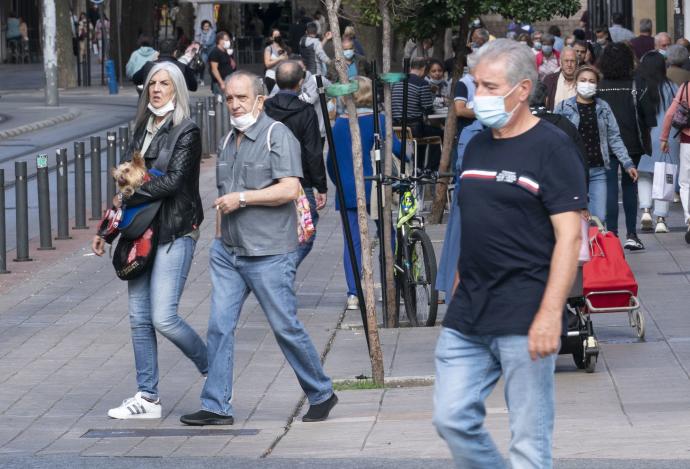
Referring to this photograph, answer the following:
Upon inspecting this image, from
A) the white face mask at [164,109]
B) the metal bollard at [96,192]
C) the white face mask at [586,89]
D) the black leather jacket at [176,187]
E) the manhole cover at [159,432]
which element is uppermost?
the white face mask at [586,89]

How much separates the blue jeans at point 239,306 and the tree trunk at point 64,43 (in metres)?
33.5

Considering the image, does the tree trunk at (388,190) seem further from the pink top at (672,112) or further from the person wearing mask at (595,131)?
the pink top at (672,112)

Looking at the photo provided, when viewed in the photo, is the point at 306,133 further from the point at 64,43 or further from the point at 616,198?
the point at 64,43

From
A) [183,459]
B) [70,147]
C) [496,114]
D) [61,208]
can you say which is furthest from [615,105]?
[70,147]

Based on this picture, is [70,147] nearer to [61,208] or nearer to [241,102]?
[61,208]

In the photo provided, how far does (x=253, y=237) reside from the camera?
7.25m

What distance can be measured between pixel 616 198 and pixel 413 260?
324 cm

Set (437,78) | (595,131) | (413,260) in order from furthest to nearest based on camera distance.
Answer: (437,78)
(595,131)
(413,260)

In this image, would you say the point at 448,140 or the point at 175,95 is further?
the point at 448,140

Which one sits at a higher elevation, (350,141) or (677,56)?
(677,56)

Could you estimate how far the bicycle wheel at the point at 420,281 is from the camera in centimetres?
1037

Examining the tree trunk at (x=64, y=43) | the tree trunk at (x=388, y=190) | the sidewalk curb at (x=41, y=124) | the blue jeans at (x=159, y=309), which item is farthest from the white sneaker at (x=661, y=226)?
the tree trunk at (x=64, y=43)

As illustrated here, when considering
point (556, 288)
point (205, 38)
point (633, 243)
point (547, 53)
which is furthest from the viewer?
point (205, 38)

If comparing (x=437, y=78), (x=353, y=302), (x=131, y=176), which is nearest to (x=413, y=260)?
(x=353, y=302)
